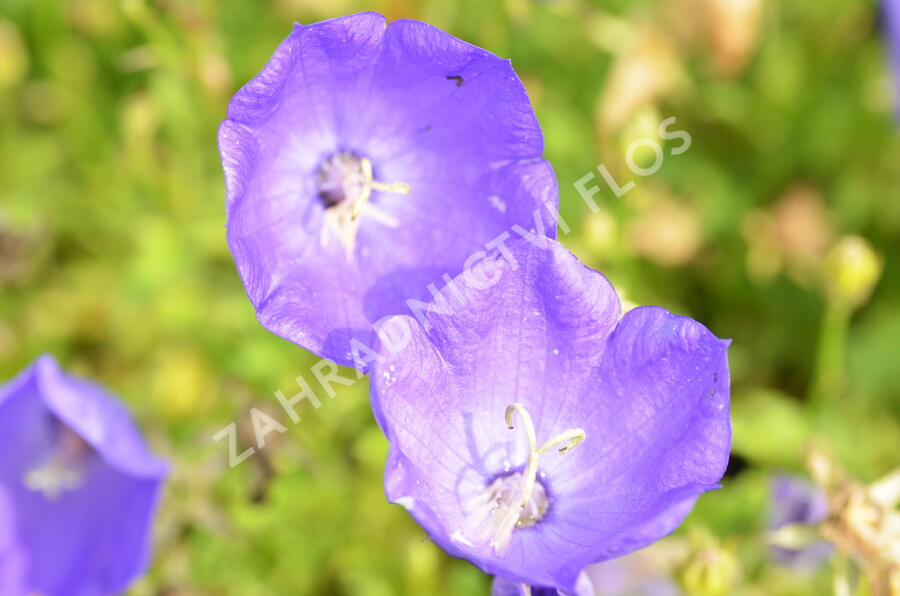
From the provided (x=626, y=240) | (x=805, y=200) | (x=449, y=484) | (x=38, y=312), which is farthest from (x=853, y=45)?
(x=38, y=312)

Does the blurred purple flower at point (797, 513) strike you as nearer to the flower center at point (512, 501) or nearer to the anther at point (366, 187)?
the flower center at point (512, 501)

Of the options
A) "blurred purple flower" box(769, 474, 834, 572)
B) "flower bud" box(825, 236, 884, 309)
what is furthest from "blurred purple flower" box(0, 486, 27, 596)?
"flower bud" box(825, 236, 884, 309)

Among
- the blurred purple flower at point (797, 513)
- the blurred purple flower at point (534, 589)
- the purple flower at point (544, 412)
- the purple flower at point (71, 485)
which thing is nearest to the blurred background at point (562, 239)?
the blurred purple flower at point (797, 513)

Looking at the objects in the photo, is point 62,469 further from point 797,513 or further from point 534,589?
point 797,513

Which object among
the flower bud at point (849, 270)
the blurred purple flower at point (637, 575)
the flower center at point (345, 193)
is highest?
the flower center at point (345, 193)

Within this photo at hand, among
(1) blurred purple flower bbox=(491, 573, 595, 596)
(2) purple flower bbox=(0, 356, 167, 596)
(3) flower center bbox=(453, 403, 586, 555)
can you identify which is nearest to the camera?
(1) blurred purple flower bbox=(491, 573, 595, 596)

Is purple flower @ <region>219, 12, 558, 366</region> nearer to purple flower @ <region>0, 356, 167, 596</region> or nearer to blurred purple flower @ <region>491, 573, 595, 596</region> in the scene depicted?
blurred purple flower @ <region>491, 573, 595, 596</region>
